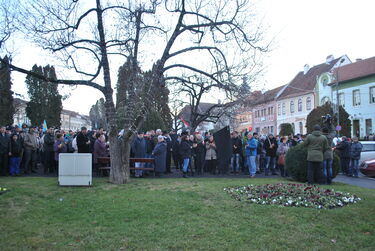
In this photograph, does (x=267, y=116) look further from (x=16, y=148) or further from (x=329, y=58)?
(x=16, y=148)

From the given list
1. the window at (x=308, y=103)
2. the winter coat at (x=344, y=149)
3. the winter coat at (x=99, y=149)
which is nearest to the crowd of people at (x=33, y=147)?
the winter coat at (x=99, y=149)

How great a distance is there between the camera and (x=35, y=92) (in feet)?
202

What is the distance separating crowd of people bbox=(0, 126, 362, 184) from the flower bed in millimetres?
2596

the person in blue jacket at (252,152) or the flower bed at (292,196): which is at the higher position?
the person in blue jacket at (252,152)

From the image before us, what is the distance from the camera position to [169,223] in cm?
646

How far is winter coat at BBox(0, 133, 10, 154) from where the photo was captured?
13.0 m

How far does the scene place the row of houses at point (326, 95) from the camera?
134 feet

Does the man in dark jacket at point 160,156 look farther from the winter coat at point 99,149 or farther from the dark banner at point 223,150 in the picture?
the dark banner at point 223,150

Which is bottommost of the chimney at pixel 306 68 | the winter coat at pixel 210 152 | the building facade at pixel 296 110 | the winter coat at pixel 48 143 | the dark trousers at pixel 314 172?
the dark trousers at pixel 314 172

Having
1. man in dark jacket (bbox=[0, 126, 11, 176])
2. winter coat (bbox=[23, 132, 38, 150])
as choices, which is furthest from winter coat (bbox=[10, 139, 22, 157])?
winter coat (bbox=[23, 132, 38, 150])

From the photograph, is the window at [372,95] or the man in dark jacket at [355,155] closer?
the man in dark jacket at [355,155]

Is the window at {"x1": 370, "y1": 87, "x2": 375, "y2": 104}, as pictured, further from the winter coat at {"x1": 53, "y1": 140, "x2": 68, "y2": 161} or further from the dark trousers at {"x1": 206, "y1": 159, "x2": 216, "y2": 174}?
the winter coat at {"x1": 53, "y1": 140, "x2": 68, "y2": 161}

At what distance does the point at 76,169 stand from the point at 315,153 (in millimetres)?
7836

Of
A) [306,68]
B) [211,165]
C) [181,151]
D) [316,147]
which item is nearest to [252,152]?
[211,165]
